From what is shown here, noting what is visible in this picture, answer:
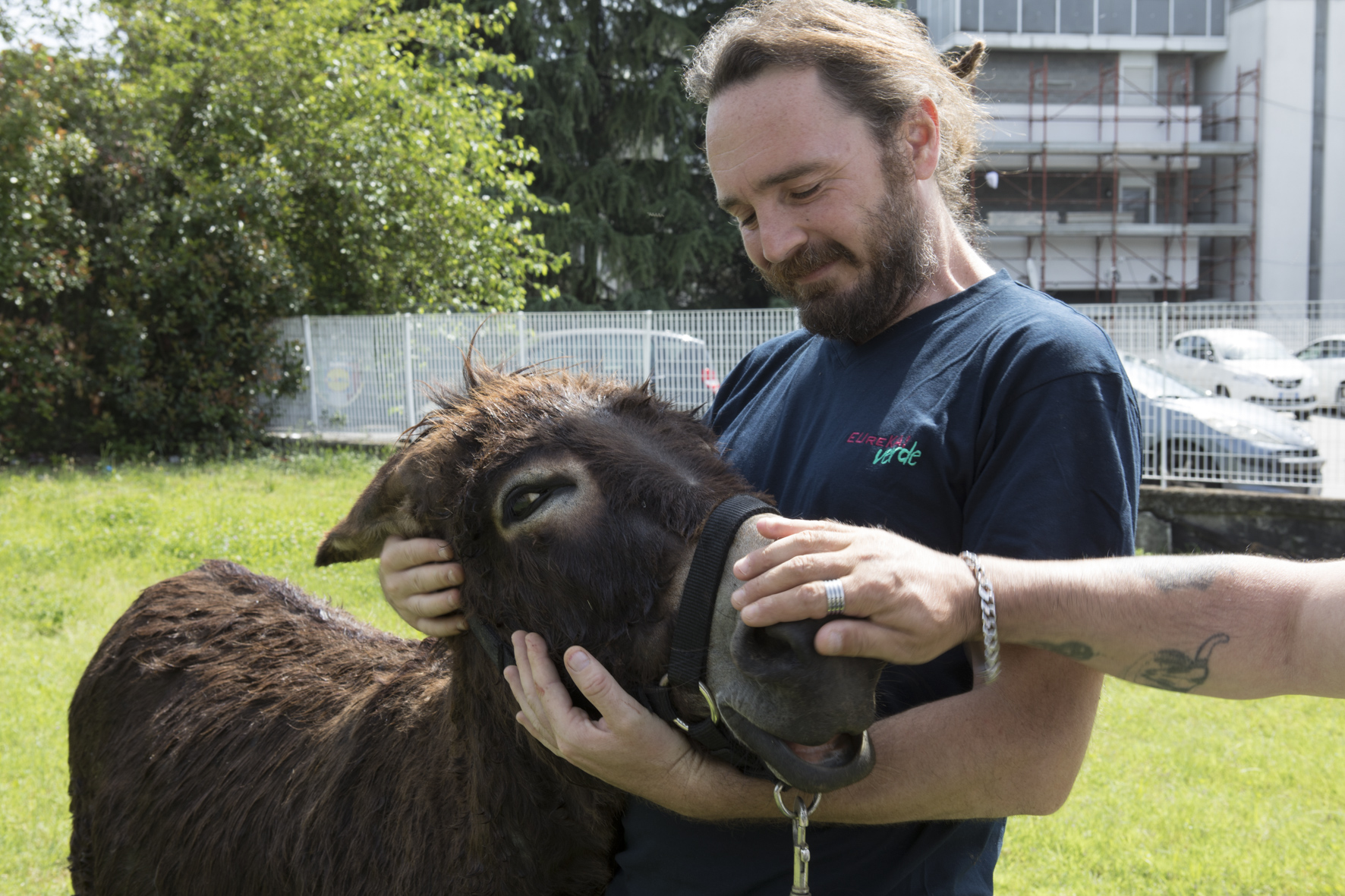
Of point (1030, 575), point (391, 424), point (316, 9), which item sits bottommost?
point (391, 424)

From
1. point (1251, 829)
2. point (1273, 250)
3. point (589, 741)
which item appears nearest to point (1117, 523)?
point (589, 741)

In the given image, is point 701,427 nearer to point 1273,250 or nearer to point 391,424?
point 391,424

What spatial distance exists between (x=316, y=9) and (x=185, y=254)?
15.3 ft

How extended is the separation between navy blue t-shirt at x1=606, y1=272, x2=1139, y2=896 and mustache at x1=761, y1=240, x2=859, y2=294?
20cm

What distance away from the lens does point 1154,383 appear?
9.44 m

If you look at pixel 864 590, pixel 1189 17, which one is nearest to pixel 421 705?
pixel 864 590

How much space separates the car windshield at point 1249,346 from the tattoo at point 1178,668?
358 inches

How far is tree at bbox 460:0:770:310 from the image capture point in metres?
24.6

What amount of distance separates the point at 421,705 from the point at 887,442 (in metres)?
1.28

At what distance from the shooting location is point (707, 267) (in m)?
27.0

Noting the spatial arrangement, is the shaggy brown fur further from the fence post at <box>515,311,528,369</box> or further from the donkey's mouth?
the fence post at <box>515,311,528,369</box>

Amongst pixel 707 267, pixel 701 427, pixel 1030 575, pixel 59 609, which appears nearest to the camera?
pixel 1030 575

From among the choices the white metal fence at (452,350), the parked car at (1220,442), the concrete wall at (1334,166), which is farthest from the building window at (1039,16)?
the parked car at (1220,442)

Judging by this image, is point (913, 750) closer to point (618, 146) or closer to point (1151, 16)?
point (618, 146)
